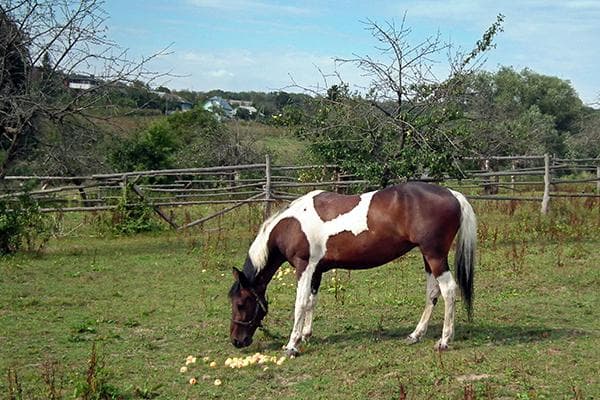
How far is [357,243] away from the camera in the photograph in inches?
244

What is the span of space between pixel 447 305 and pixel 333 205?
136 centimetres

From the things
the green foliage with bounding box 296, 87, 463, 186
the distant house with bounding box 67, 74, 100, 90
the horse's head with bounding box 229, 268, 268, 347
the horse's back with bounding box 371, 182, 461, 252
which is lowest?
the horse's head with bounding box 229, 268, 268, 347

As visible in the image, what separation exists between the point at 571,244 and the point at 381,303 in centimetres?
501

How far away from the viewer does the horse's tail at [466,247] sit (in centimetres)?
599

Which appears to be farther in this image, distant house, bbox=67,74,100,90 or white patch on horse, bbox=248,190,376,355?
distant house, bbox=67,74,100,90

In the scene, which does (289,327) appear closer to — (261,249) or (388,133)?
(261,249)

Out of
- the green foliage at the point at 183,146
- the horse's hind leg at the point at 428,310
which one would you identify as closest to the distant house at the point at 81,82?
the green foliage at the point at 183,146

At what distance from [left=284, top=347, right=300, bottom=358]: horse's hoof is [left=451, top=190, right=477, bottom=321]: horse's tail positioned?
1.56 meters

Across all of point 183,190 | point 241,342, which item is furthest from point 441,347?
point 183,190

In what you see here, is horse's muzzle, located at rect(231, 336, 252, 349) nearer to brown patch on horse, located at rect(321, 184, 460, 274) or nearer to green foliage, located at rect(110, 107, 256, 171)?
brown patch on horse, located at rect(321, 184, 460, 274)

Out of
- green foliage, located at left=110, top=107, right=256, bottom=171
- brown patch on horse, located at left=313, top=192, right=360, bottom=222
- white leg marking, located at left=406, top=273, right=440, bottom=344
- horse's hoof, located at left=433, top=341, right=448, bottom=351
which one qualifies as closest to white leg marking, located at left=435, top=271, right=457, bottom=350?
Answer: horse's hoof, located at left=433, top=341, right=448, bottom=351

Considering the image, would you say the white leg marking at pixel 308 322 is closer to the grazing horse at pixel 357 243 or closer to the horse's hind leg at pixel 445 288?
the grazing horse at pixel 357 243

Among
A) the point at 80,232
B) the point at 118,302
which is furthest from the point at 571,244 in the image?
the point at 80,232

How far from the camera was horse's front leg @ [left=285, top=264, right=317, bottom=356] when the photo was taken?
604cm
